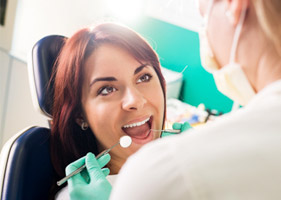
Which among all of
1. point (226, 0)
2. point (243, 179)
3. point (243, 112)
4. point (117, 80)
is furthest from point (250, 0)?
point (117, 80)

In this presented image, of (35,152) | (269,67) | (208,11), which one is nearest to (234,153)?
(269,67)

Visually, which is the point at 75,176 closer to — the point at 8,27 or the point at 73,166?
the point at 73,166

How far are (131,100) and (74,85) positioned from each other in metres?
0.21

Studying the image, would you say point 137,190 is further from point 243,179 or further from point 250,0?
point 250,0

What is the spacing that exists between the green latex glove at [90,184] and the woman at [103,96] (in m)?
0.16

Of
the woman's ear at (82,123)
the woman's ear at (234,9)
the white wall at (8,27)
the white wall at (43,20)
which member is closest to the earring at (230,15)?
the woman's ear at (234,9)

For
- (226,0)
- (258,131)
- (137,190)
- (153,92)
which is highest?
(226,0)

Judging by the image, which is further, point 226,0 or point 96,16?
point 96,16

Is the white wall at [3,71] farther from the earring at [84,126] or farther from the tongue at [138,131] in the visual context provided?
the tongue at [138,131]

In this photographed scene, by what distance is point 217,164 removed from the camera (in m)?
0.44

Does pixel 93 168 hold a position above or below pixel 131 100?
below

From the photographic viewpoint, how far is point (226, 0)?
1.85 ft

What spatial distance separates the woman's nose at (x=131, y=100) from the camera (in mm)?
1113

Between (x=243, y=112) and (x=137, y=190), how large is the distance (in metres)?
0.20
